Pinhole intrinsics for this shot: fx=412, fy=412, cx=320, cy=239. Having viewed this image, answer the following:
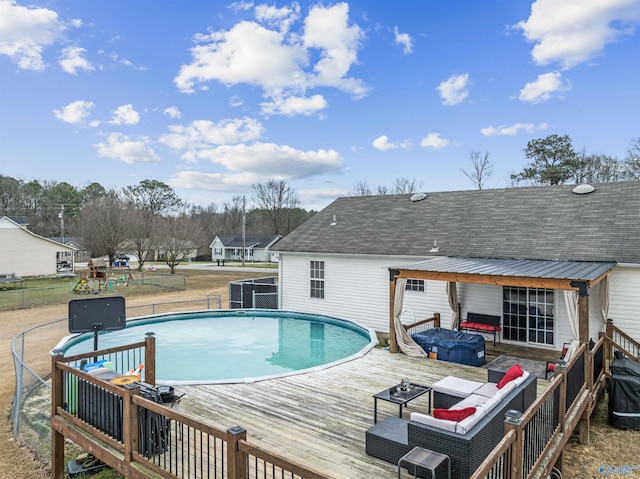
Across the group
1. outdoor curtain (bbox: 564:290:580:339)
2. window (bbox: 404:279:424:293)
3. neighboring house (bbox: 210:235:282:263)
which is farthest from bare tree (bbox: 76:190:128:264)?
outdoor curtain (bbox: 564:290:580:339)

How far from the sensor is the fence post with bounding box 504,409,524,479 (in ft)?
12.8

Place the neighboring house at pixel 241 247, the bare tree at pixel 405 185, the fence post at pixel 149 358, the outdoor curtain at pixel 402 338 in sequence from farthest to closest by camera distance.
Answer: the neighboring house at pixel 241 247 < the bare tree at pixel 405 185 < the outdoor curtain at pixel 402 338 < the fence post at pixel 149 358

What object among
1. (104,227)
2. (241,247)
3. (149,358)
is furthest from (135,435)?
(241,247)

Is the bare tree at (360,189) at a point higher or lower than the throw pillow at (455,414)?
higher

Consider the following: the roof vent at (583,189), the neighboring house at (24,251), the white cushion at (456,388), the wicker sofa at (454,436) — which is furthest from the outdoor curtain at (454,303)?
the neighboring house at (24,251)

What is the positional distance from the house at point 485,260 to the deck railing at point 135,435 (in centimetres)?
618

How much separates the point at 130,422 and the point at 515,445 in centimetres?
418

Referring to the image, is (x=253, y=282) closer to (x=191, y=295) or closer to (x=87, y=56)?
(x=191, y=295)

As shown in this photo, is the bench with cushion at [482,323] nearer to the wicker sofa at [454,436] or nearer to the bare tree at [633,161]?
the wicker sofa at [454,436]

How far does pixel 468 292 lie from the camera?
1269cm

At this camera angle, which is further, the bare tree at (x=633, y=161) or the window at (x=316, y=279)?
the bare tree at (x=633, y=161)

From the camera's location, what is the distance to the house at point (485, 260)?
10.2m

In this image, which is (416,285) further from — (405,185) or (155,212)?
(155,212)

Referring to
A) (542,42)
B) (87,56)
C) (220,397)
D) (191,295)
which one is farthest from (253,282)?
(542,42)
